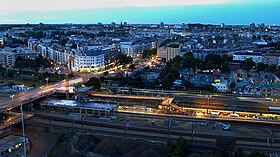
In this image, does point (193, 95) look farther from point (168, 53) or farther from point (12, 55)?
point (12, 55)

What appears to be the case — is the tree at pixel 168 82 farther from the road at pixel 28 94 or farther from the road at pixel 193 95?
the road at pixel 28 94

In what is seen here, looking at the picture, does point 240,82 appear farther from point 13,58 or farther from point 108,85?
point 13,58

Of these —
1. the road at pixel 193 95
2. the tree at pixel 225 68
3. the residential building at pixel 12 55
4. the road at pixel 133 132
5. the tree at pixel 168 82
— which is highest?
the residential building at pixel 12 55

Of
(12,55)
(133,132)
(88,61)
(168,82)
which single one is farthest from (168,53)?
(133,132)

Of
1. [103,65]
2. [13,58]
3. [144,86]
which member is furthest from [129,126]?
[13,58]

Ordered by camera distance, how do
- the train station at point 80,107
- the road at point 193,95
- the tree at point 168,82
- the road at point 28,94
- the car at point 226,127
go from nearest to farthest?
the car at point 226,127
the train station at point 80,107
the road at point 28,94
the road at point 193,95
the tree at point 168,82

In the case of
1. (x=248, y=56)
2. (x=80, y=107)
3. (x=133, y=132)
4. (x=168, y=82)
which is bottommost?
(x=133, y=132)

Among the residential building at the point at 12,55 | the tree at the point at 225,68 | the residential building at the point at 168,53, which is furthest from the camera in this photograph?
the residential building at the point at 168,53

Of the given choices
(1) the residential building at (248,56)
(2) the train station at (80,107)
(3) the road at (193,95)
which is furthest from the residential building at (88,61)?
(1) the residential building at (248,56)

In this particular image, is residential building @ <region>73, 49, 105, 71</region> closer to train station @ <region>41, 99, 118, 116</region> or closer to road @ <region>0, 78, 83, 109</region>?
road @ <region>0, 78, 83, 109</region>

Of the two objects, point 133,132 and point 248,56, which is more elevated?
point 248,56

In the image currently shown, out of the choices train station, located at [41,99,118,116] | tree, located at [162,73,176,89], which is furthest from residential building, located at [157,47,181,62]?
train station, located at [41,99,118,116]
